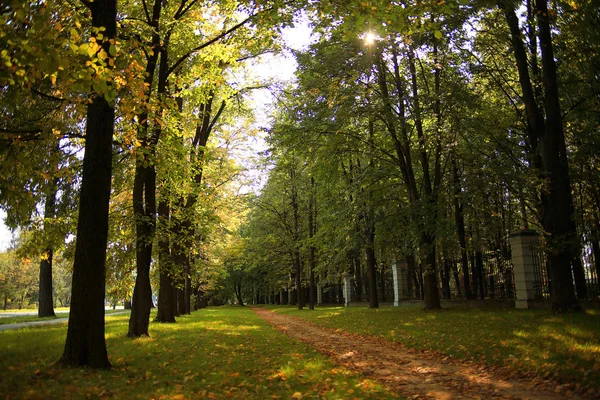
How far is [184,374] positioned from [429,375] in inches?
153

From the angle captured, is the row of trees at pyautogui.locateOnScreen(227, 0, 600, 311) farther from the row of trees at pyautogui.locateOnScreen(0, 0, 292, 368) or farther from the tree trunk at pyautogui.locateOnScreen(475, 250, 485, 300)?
the row of trees at pyautogui.locateOnScreen(0, 0, 292, 368)

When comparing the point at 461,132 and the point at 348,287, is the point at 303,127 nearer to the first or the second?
the point at 461,132

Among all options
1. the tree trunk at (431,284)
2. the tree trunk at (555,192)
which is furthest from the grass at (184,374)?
the tree trunk at (431,284)

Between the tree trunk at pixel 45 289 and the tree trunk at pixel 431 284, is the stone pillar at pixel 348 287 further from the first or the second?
the tree trunk at pixel 45 289

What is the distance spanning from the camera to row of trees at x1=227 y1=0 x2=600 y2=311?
1230 cm

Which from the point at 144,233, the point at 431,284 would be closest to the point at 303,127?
the point at 431,284

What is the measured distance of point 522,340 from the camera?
842cm

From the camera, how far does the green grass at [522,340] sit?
250 inches

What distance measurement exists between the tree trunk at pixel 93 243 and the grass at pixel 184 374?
0.43 metres

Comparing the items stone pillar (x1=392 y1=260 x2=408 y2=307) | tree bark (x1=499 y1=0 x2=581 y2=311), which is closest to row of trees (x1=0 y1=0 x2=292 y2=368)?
tree bark (x1=499 y1=0 x2=581 y2=311)

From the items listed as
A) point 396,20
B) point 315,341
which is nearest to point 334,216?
point 315,341

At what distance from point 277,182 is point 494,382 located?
28.0m

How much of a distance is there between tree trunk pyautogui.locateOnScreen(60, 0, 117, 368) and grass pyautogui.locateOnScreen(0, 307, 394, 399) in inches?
16.8

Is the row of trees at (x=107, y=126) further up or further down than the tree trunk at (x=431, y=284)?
further up
